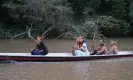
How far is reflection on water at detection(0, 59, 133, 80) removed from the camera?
428 inches

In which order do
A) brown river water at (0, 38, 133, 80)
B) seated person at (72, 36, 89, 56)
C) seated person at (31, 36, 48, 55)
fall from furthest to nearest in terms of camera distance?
seated person at (72, 36, 89, 56)
seated person at (31, 36, 48, 55)
brown river water at (0, 38, 133, 80)

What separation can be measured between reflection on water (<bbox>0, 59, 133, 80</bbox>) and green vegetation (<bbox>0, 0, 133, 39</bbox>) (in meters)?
9.01

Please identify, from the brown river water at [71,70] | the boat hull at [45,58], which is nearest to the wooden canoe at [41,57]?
the boat hull at [45,58]

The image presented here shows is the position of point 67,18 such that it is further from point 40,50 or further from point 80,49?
point 40,50

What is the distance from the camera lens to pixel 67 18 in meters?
23.6

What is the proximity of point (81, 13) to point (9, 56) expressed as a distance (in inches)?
523

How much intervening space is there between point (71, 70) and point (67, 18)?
38.9 ft

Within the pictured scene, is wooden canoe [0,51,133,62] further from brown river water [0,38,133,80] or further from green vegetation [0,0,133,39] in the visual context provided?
green vegetation [0,0,133,39]

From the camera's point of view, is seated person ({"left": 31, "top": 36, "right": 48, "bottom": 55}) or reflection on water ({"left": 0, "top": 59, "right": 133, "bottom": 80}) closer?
reflection on water ({"left": 0, "top": 59, "right": 133, "bottom": 80})

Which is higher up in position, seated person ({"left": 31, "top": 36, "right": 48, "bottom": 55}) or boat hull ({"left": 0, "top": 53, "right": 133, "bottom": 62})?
seated person ({"left": 31, "top": 36, "right": 48, "bottom": 55})

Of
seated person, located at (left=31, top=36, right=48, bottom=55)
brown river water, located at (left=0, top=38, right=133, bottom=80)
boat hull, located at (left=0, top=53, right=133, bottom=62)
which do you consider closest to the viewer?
brown river water, located at (left=0, top=38, right=133, bottom=80)

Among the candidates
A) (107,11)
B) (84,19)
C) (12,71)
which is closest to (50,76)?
(12,71)

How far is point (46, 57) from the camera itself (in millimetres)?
13438

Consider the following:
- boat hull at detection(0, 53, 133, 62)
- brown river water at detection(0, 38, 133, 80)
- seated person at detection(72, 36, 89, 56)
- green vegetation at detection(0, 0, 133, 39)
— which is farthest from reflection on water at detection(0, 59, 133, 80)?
green vegetation at detection(0, 0, 133, 39)
